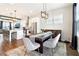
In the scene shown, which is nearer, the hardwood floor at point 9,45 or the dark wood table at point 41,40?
the hardwood floor at point 9,45

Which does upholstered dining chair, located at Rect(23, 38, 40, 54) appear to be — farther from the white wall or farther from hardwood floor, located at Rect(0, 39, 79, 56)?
the white wall

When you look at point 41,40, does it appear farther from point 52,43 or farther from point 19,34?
point 19,34

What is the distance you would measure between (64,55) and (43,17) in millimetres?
872

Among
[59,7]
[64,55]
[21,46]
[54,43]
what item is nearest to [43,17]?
[59,7]

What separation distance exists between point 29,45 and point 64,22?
85 centimetres

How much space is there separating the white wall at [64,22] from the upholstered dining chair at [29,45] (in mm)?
431

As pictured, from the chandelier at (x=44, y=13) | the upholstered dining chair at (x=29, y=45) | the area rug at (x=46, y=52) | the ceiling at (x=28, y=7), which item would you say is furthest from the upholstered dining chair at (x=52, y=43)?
the ceiling at (x=28, y=7)

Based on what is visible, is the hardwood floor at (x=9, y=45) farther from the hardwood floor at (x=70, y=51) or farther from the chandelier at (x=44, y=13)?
the hardwood floor at (x=70, y=51)

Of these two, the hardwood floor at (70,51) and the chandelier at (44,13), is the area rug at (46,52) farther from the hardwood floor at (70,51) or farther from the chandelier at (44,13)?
the chandelier at (44,13)

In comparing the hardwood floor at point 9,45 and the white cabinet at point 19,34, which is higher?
the white cabinet at point 19,34

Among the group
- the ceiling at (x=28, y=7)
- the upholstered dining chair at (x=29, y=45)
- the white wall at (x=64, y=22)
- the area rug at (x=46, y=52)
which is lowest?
the area rug at (x=46, y=52)

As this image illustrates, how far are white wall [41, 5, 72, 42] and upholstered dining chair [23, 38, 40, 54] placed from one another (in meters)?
0.43

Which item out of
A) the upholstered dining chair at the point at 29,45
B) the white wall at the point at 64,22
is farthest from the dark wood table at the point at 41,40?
the white wall at the point at 64,22

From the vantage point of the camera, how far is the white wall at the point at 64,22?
6.36 feet
